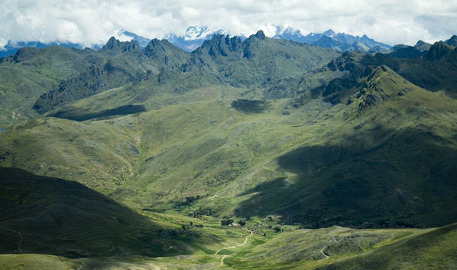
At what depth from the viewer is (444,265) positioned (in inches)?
7751
